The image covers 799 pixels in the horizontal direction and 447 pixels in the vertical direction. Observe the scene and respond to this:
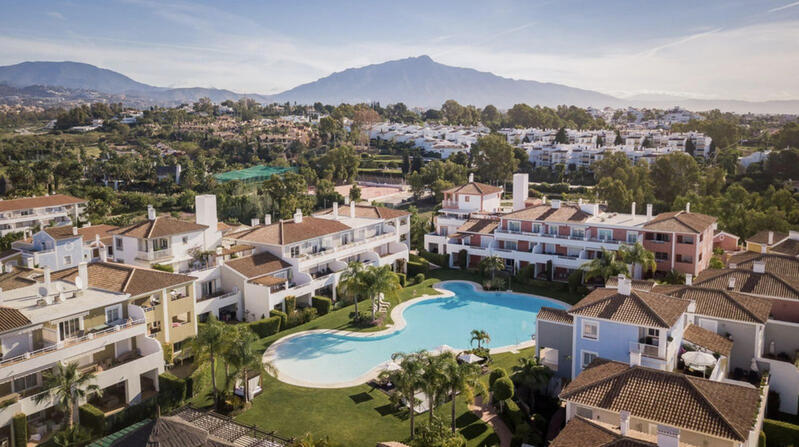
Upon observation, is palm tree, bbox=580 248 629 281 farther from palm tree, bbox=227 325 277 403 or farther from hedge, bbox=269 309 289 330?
palm tree, bbox=227 325 277 403

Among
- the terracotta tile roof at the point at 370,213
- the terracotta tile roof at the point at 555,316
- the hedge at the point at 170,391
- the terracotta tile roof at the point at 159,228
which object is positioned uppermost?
the terracotta tile roof at the point at 159,228

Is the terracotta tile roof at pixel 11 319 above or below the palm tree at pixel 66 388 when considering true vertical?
above

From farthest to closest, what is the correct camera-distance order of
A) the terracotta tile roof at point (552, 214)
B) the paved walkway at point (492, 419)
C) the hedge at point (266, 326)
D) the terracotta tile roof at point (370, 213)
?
A: the terracotta tile roof at point (370, 213)
the terracotta tile roof at point (552, 214)
the hedge at point (266, 326)
the paved walkway at point (492, 419)

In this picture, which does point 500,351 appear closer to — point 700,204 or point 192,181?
point 700,204

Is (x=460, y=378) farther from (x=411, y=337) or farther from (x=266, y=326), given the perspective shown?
(x=266, y=326)

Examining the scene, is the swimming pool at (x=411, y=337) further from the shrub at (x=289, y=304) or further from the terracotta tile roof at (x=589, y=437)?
the terracotta tile roof at (x=589, y=437)

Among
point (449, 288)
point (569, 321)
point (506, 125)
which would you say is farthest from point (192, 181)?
point (506, 125)

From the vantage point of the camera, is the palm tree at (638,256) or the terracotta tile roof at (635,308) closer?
the terracotta tile roof at (635,308)

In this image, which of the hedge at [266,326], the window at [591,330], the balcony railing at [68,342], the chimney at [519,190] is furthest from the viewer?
the chimney at [519,190]

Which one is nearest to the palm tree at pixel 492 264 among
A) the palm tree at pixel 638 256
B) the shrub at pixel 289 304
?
the palm tree at pixel 638 256
